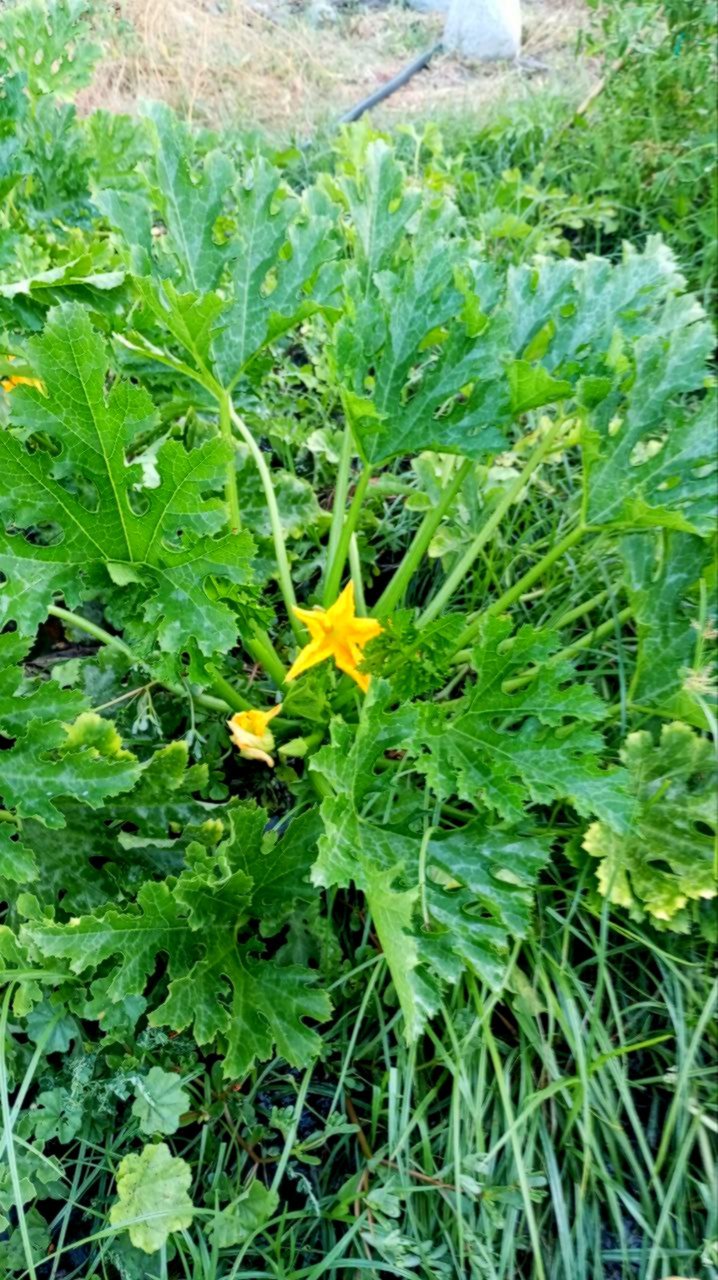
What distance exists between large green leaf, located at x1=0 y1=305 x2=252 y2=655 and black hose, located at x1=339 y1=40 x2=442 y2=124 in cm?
359

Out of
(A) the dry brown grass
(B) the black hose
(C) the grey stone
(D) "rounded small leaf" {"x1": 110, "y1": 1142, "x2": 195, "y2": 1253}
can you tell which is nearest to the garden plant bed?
(D) "rounded small leaf" {"x1": 110, "y1": 1142, "x2": 195, "y2": 1253}

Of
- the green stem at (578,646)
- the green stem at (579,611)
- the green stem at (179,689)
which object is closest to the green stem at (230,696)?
the green stem at (179,689)

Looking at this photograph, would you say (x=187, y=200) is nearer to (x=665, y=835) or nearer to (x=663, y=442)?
(x=663, y=442)

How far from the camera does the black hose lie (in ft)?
15.0

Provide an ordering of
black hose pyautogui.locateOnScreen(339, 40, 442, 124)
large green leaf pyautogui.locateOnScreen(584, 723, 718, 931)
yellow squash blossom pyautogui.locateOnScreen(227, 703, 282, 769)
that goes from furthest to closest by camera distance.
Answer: black hose pyautogui.locateOnScreen(339, 40, 442, 124), yellow squash blossom pyautogui.locateOnScreen(227, 703, 282, 769), large green leaf pyautogui.locateOnScreen(584, 723, 718, 931)

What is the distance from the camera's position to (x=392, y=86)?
493 centimetres

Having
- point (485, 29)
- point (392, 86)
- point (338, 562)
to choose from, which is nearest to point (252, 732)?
point (338, 562)

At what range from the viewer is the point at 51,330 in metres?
1.35

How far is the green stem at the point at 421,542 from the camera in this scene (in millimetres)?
1712

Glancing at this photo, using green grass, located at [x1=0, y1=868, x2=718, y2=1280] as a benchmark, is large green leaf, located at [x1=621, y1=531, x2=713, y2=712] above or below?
above

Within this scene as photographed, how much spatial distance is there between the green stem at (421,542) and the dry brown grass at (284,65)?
10.9ft

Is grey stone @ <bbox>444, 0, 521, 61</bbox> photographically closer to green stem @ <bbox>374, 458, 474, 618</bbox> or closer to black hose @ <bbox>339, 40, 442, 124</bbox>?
black hose @ <bbox>339, 40, 442, 124</bbox>

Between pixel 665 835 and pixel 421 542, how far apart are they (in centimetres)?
70

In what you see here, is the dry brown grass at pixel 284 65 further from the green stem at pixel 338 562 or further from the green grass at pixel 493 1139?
the green grass at pixel 493 1139
